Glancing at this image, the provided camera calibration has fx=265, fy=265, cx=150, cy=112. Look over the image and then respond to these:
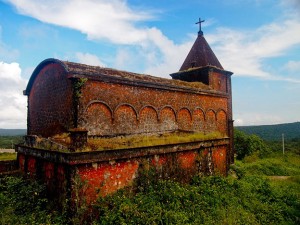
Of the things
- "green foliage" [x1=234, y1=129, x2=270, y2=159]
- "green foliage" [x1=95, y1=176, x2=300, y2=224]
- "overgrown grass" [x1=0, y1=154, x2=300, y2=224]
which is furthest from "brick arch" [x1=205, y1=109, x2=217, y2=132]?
"green foliage" [x1=234, y1=129, x2=270, y2=159]

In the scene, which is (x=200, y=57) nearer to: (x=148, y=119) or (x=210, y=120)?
(x=210, y=120)

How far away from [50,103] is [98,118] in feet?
9.01

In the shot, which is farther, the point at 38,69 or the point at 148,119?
the point at 148,119

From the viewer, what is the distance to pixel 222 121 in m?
19.1

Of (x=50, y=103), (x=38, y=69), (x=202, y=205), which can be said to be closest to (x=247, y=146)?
(x=202, y=205)

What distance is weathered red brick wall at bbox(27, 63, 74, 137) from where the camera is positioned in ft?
36.6

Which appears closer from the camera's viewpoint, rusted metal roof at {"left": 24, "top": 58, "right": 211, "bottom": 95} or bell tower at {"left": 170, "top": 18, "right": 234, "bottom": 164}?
rusted metal roof at {"left": 24, "top": 58, "right": 211, "bottom": 95}

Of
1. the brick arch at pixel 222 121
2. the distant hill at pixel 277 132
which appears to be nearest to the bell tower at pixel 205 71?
the brick arch at pixel 222 121

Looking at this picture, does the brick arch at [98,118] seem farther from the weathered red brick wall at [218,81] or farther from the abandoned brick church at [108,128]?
the weathered red brick wall at [218,81]

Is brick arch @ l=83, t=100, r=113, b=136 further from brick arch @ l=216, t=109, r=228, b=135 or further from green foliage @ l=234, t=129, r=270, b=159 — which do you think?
green foliage @ l=234, t=129, r=270, b=159

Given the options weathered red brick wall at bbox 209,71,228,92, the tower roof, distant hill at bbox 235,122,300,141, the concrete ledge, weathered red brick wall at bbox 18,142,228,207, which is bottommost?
distant hill at bbox 235,122,300,141

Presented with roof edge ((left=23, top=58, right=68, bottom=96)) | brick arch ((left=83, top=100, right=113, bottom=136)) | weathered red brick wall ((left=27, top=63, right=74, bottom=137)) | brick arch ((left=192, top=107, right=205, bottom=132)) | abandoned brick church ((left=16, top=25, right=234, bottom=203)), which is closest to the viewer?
abandoned brick church ((left=16, top=25, right=234, bottom=203))

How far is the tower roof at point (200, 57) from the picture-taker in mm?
20766

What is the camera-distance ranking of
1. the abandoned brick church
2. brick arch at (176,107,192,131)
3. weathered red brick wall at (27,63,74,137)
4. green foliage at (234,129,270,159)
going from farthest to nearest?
green foliage at (234,129,270,159), brick arch at (176,107,192,131), weathered red brick wall at (27,63,74,137), the abandoned brick church
